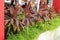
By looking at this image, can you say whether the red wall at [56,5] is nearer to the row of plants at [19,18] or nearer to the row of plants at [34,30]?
the row of plants at [34,30]

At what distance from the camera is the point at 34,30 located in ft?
16.8

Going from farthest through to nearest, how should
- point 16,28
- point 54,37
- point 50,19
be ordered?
1. point 50,19
2. point 54,37
3. point 16,28

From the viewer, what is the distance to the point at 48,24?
5707mm

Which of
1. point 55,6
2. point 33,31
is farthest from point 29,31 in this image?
point 55,6

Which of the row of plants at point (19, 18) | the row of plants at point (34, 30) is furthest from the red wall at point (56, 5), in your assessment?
the row of plants at point (19, 18)

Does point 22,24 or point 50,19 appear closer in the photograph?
point 22,24

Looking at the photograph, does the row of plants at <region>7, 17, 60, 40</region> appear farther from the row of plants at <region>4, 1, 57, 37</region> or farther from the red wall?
the red wall

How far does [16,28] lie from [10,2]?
149cm

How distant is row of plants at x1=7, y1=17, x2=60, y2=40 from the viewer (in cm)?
467

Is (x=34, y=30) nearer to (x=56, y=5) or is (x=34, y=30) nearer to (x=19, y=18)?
(x=19, y=18)

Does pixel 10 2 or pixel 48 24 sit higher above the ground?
pixel 10 2

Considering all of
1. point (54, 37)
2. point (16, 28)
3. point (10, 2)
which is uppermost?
point (10, 2)

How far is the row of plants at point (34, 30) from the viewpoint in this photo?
15.3ft

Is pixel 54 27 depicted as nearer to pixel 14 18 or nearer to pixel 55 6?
pixel 14 18
